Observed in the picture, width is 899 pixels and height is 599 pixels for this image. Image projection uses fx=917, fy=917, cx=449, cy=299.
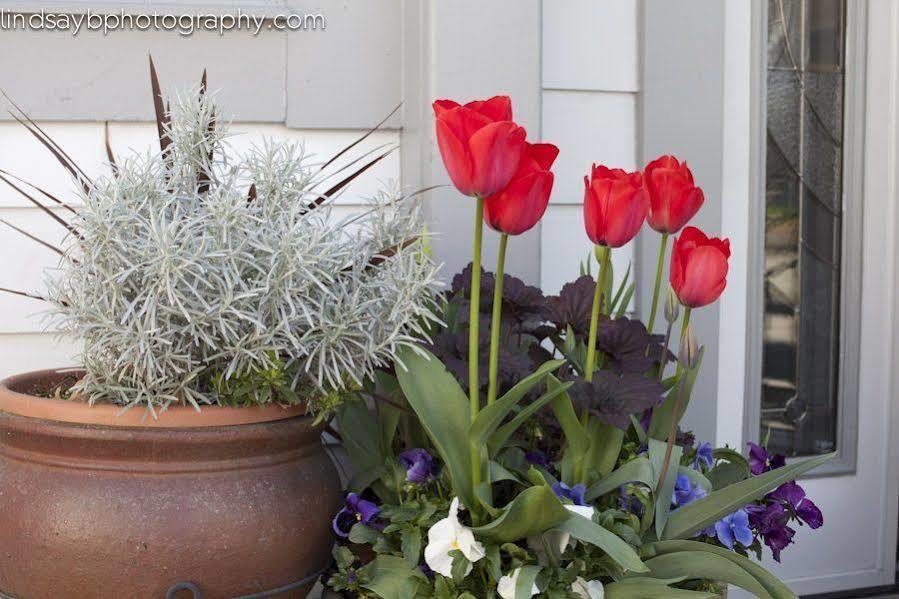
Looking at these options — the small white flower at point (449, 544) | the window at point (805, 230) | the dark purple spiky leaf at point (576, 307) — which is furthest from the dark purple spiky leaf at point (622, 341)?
the window at point (805, 230)

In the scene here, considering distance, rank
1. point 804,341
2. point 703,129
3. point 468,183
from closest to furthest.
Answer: point 468,183
point 703,129
point 804,341

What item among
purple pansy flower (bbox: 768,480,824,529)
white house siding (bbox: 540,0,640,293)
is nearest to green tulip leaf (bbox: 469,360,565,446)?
purple pansy flower (bbox: 768,480,824,529)

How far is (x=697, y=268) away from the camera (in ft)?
3.84

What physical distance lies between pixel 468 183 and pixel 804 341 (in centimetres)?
133

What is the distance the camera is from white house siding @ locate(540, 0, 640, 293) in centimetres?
175

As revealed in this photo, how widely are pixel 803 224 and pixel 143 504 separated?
155 cm

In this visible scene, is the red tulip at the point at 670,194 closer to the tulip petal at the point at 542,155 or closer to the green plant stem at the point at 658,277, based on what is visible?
the green plant stem at the point at 658,277

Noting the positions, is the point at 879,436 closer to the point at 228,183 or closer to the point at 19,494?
the point at 228,183

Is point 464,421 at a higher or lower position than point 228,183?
lower

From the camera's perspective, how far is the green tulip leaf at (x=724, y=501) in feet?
3.81

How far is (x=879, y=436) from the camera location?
82.4 inches

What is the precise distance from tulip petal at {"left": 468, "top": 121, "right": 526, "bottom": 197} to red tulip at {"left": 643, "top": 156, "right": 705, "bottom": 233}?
0.29 meters

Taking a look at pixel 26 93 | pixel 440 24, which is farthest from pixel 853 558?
pixel 26 93

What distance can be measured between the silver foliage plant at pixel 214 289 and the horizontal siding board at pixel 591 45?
2.20ft
